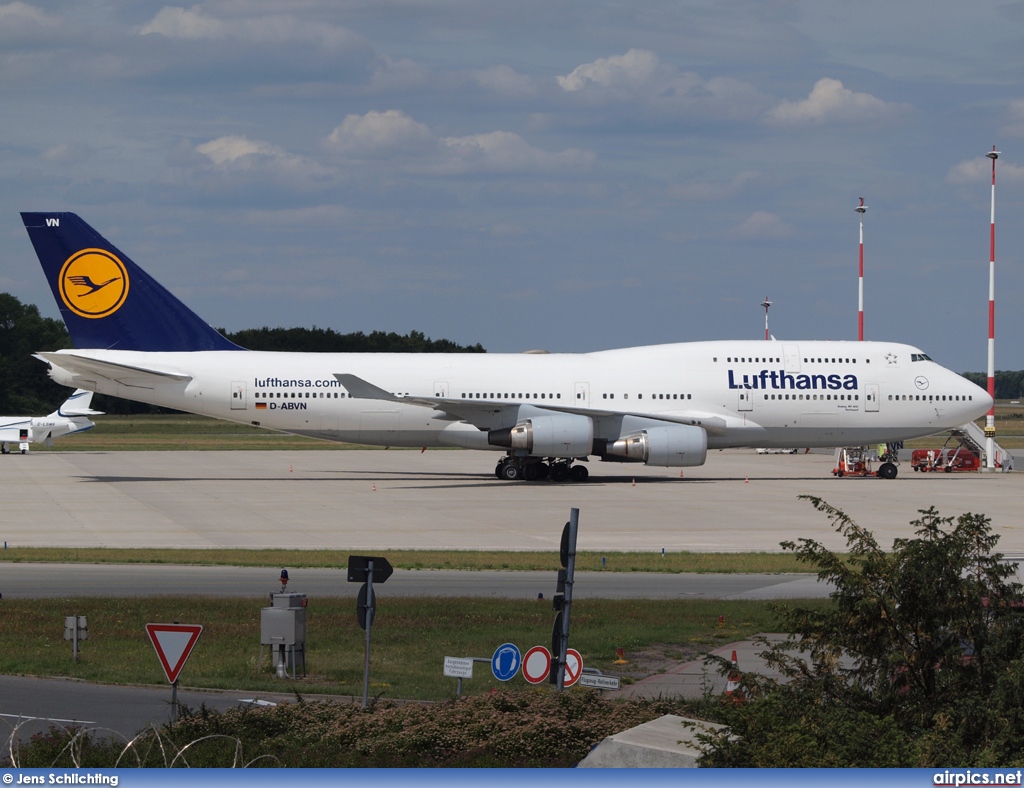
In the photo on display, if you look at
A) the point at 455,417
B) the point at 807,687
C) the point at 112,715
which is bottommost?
the point at 112,715

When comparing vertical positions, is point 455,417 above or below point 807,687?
above

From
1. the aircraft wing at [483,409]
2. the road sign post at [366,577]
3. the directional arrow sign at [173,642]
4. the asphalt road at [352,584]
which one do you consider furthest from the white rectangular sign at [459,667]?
the aircraft wing at [483,409]

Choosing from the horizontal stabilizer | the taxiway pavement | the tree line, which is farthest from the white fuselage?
the tree line

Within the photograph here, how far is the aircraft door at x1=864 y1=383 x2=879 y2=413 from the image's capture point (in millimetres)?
48031

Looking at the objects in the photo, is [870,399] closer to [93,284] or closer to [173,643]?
[93,284]

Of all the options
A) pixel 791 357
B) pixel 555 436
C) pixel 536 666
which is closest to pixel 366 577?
pixel 536 666

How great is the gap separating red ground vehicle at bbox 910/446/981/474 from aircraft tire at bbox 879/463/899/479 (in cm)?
804

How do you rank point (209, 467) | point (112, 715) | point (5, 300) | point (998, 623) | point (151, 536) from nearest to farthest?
point (998, 623) < point (112, 715) < point (151, 536) < point (209, 467) < point (5, 300)

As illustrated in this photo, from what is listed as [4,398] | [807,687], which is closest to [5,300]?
[4,398]

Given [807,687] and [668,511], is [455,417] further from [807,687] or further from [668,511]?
[807,687]

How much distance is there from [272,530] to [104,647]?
15.0 meters

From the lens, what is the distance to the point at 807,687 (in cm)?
1021

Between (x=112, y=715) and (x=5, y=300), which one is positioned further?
(x=5, y=300)

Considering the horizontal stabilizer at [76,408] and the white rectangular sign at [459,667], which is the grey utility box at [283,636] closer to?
the white rectangular sign at [459,667]
